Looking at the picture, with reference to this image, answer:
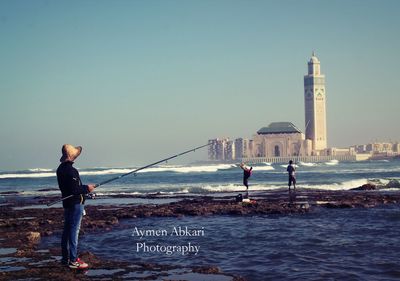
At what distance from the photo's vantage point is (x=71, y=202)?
8.84 m

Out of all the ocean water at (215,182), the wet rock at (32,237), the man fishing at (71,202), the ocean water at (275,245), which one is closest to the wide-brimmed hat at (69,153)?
the man fishing at (71,202)

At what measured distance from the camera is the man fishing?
8.77 meters

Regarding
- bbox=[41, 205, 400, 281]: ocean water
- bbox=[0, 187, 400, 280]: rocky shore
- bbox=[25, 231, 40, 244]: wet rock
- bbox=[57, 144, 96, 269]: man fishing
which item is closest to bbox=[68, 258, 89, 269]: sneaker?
bbox=[57, 144, 96, 269]: man fishing

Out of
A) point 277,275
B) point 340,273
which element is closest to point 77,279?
point 277,275

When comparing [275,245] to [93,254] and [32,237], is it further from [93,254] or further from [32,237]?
[32,237]

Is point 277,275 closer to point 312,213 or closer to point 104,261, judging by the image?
point 104,261

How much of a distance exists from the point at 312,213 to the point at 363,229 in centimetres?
411

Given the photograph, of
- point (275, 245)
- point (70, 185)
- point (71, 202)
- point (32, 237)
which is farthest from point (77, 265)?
point (32, 237)

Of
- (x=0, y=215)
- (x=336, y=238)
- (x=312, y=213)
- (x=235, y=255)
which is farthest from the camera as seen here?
(x=0, y=215)

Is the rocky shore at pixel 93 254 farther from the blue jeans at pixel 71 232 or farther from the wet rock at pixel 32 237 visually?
the blue jeans at pixel 71 232

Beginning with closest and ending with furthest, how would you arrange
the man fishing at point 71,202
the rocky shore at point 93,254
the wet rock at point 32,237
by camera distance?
the rocky shore at point 93,254 → the man fishing at point 71,202 → the wet rock at point 32,237

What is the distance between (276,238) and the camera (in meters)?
12.2

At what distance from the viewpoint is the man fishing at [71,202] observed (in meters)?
8.77

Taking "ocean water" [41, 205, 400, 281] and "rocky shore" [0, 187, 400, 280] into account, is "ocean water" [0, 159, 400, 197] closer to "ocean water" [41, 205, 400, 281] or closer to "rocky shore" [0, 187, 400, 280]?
"rocky shore" [0, 187, 400, 280]
